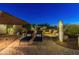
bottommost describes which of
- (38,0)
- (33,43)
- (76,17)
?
(33,43)

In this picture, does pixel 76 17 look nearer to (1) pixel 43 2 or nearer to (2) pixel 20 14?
(1) pixel 43 2

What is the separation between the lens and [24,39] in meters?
3.04

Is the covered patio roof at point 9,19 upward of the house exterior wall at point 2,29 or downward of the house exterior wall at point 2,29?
upward

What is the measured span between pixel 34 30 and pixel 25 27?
11 centimetres

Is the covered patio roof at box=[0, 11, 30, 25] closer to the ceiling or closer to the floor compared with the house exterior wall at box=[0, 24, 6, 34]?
closer to the ceiling

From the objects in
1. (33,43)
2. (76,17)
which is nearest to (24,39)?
(33,43)

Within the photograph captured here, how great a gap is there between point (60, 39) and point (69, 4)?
41 cm

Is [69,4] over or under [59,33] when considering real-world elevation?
over

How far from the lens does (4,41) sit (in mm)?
3039

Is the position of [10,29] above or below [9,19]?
below

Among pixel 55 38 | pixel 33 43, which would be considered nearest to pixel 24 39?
pixel 33 43

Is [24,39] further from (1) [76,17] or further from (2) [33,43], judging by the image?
(1) [76,17]

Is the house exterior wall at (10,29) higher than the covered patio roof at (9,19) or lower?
lower

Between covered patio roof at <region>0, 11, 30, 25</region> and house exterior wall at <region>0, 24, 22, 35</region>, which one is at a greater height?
covered patio roof at <region>0, 11, 30, 25</region>
